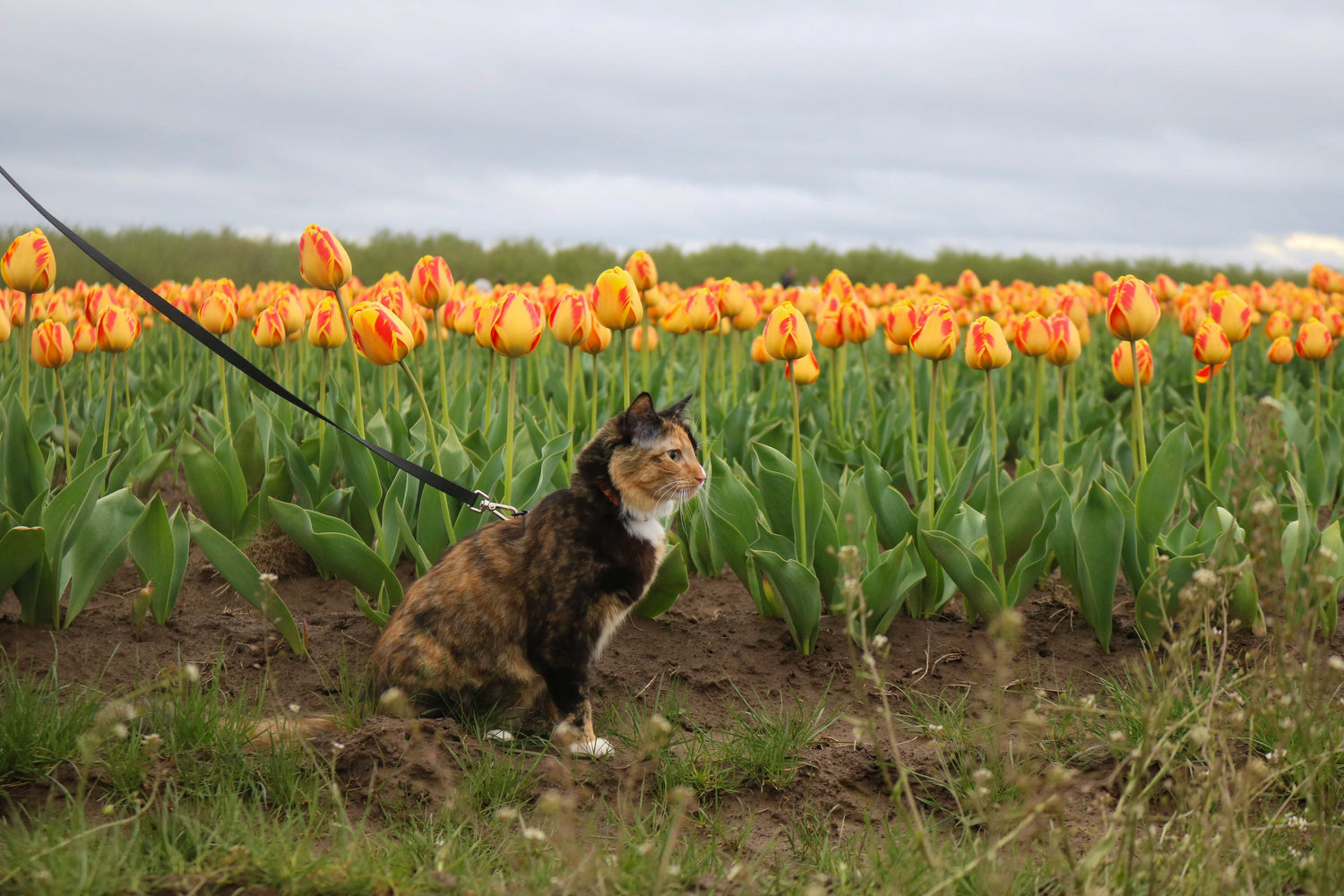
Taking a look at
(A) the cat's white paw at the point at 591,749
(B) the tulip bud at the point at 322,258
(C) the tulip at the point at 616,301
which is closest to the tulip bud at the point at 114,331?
(B) the tulip bud at the point at 322,258

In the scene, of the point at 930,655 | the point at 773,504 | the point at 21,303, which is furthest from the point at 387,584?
the point at 21,303

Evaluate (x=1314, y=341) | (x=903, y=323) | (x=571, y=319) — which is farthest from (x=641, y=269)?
(x=1314, y=341)

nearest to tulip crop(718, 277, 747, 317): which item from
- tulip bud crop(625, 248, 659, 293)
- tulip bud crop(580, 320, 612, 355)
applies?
tulip bud crop(625, 248, 659, 293)

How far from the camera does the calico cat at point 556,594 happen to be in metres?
2.93

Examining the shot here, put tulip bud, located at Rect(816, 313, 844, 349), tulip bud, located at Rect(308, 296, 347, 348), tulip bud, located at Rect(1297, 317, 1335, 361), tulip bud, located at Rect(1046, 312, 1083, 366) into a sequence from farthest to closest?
tulip bud, located at Rect(1297, 317, 1335, 361) < tulip bud, located at Rect(308, 296, 347, 348) < tulip bud, located at Rect(816, 313, 844, 349) < tulip bud, located at Rect(1046, 312, 1083, 366)

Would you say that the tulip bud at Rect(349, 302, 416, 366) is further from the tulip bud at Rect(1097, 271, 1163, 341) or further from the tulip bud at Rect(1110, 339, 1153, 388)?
the tulip bud at Rect(1110, 339, 1153, 388)

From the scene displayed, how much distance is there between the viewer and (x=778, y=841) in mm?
2787

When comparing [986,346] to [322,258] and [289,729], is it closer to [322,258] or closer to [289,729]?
[322,258]

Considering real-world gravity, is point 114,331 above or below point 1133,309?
below

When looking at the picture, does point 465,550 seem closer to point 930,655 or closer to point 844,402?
point 930,655

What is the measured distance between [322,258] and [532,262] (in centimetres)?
1529

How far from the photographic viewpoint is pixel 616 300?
394 cm

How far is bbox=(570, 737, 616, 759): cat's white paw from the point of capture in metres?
2.92

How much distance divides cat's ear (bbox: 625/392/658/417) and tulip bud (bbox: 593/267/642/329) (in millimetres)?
1073
